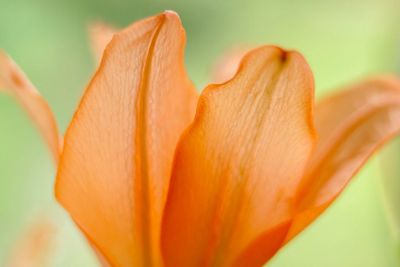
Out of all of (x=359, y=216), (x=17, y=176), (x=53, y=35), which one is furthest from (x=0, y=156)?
(x=359, y=216)

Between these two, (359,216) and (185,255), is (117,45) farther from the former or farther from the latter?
(359,216)

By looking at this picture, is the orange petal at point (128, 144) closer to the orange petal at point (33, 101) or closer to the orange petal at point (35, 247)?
the orange petal at point (33, 101)

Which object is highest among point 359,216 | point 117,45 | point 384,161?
point 117,45

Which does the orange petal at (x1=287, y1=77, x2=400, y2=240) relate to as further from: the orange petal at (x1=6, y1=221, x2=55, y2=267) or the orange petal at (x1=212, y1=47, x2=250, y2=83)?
the orange petal at (x1=6, y1=221, x2=55, y2=267)

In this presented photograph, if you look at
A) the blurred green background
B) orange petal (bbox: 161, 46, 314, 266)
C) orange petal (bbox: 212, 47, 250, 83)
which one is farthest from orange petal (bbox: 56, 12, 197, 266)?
the blurred green background

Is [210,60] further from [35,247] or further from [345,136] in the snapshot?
[345,136]

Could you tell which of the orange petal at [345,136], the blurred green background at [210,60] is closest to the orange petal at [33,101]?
the orange petal at [345,136]

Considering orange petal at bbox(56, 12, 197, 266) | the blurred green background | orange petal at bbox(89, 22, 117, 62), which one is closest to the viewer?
orange petal at bbox(56, 12, 197, 266)
